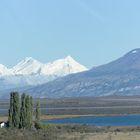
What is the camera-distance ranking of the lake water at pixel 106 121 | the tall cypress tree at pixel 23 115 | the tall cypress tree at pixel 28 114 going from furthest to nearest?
the lake water at pixel 106 121 → the tall cypress tree at pixel 28 114 → the tall cypress tree at pixel 23 115

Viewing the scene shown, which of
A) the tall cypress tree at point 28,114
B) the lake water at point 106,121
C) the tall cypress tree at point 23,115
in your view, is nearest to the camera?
the tall cypress tree at point 23,115

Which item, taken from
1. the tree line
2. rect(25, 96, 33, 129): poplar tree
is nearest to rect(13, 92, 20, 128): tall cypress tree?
the tree line

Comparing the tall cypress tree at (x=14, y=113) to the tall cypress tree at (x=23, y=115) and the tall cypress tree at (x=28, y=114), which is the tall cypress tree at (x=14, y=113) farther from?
the tall cypress tree at (x=28, y=114)

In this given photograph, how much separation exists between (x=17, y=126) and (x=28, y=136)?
19.3m

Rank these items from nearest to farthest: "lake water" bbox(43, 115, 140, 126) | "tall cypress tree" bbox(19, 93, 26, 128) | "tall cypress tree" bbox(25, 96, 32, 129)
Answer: "tall cypress tree" bbox(19, 93, 26, 128) < "tall cypress tree" bbox(25, 96, 32, 129) < "lake water" bbox(43, 115, 140, 126)


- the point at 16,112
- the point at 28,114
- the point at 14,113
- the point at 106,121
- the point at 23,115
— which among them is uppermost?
the point at 16,112

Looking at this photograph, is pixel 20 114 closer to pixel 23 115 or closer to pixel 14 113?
pixel 23 115

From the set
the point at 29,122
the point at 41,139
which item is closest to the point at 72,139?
the point at 41,139

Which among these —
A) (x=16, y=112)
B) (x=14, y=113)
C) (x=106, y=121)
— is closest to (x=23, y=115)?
(x=16, y=112)

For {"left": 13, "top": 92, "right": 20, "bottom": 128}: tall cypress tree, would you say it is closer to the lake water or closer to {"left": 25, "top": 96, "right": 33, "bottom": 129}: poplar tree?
{"left": 25, "top": 96, "right": 33, "bottom": 129}: poplar tree

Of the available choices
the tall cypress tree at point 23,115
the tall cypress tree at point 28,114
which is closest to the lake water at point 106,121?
the tall cypress tree at point 28,114

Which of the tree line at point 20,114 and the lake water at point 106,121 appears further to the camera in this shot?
the lake water at point 106,121

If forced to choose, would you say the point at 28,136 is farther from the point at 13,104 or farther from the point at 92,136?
the point at 13,104

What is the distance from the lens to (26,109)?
310ft
